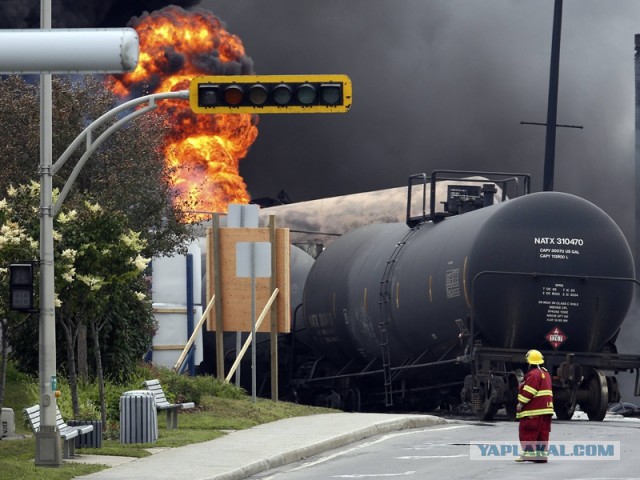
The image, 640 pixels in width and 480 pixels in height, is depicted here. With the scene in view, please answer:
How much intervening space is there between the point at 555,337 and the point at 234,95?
37.3 ft

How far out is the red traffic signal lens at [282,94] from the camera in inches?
778

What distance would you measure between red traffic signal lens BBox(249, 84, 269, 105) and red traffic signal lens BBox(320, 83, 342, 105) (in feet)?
2.67

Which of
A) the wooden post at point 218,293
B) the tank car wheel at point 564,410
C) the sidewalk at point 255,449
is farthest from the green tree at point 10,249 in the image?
the tank car wheel at point 564,410

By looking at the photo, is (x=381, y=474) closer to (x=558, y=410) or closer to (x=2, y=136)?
(x=558, y=410)

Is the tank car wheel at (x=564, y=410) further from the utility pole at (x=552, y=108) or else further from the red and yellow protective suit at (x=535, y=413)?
the utility pole at (x=552, y=108)

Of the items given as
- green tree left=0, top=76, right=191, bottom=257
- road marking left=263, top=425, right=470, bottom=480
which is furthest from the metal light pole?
→ green tree left=0, top=76, right=191, bottom=257

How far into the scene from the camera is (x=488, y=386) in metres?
28.8

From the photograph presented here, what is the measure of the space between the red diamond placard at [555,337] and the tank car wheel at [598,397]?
40.7 inches

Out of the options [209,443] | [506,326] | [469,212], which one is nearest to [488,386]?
[506,326]

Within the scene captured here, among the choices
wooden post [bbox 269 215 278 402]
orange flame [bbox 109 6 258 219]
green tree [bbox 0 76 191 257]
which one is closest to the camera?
wooden post [bbox 269 215 278 402]

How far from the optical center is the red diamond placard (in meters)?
29.0

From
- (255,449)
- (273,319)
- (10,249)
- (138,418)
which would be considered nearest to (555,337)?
(273,319)

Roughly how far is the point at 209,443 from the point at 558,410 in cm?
835

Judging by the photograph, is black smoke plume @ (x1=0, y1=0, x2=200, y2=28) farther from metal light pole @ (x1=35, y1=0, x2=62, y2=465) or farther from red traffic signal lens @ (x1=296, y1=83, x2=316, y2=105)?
red traffic signal lens @ (x1=296, y1=83, x2=316, y2=105)
